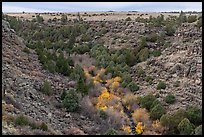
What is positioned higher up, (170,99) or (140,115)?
(170,99)

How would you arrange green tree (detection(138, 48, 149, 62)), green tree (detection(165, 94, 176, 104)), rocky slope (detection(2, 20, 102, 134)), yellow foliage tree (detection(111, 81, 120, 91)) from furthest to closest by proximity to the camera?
green tree (detection(138, 48, 149, 62)) < yellow foliage tree (detection(111, 81, 120, 91)) < green tree (detection(165, 94, 176, 104)) < rocky slope (detection(2, 20, 102, 134))

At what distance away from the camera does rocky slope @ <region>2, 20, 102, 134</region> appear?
21750 mm

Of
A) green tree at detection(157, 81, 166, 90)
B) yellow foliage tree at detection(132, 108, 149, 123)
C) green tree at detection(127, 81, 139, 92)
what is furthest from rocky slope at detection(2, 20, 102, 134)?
green tree at detection(157, 81, 166, 90)

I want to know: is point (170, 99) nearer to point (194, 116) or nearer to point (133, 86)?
point (194, 116)

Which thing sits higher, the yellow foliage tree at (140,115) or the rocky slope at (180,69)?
the rocky slope at (180,69)

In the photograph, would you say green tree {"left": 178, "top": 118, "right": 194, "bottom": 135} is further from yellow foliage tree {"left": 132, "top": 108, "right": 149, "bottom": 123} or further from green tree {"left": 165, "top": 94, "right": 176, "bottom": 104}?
green tree {"left": 165, "top": 94, "right": 176, "bottom": 104}

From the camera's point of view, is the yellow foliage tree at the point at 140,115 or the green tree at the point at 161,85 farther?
the green tree at the point at 161,85

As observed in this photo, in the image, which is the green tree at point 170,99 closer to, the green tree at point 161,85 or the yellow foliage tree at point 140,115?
the yellow foliage tree at point 140,115

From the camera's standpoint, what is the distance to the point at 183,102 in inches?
1198

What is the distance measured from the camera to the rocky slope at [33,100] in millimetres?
21750

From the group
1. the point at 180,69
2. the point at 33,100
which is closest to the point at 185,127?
the point at 33,100

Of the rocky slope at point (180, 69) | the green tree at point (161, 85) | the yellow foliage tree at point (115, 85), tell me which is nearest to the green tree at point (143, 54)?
the rocky slope at point (180, 69)

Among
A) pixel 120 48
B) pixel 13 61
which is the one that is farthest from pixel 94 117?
pixel 120 48

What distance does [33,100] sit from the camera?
2584 centimetres
